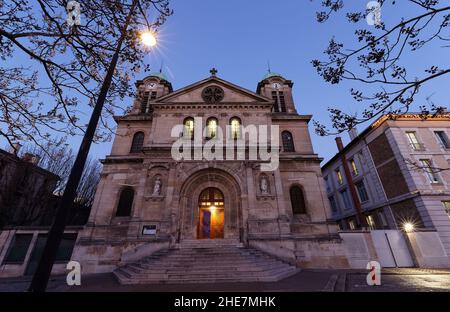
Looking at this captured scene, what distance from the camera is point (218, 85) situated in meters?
22.0

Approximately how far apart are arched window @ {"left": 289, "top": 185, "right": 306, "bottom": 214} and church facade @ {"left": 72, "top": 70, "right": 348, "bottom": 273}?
0.08 metres

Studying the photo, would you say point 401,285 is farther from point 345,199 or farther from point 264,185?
point 345,199

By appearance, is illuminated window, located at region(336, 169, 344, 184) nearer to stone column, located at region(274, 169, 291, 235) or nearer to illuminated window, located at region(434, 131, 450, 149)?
illuminated window, located at region(434, 131, 450, 149)

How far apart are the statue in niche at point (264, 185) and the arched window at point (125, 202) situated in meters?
10.9

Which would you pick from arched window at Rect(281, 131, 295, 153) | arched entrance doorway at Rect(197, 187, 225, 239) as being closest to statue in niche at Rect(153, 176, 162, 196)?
arched entrance doorway at Rect(197, 187, 225, 239)

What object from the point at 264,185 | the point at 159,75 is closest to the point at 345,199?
the point at 264,185

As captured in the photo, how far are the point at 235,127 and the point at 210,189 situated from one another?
6.46 m

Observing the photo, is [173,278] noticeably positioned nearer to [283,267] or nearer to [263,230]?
[283,267]

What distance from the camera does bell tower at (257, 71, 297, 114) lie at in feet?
76.8

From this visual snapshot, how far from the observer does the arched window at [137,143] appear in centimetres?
2022

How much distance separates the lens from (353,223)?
1001 inches

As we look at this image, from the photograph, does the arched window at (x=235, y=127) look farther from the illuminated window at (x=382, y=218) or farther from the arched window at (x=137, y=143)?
the illuminated window at (x=382, y=218)

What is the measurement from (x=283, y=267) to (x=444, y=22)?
475 inches
